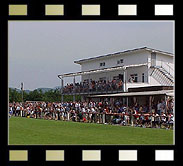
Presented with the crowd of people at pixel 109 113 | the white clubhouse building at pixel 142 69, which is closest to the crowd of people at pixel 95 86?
the white clubhouse building at pixel 142 69

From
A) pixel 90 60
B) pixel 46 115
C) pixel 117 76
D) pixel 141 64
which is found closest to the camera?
pixel 46 115

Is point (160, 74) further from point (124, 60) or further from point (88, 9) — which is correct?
point (88, 9)

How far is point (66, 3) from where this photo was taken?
15.2 ft

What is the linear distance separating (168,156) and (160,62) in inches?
1264

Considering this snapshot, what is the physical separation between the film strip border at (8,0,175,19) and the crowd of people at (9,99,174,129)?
14833 mm

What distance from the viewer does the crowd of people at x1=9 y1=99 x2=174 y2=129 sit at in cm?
2034

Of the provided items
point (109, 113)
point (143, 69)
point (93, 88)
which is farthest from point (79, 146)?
point (93, 88)

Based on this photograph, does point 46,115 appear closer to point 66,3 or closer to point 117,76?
point 117,76

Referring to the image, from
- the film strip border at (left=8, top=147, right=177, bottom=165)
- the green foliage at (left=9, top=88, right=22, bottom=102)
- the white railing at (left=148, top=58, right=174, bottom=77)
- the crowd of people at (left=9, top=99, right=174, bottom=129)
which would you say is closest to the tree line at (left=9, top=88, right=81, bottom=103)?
the green foliage at (left=9, top=88, right=22, bottom=102)

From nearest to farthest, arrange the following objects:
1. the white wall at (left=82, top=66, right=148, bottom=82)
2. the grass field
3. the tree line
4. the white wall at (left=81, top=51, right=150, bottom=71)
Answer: the grass field
the white wall at (left=82, top=66, right=148, bottom=82)
the white wall at (left=81, top=51, right=150, bottom=71)
the tree line

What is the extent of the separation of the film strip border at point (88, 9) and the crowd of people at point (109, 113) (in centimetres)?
1483

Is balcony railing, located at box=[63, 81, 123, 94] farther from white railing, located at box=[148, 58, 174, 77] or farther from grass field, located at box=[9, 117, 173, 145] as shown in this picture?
grass field, located at box=[9, 117, 173, 145]

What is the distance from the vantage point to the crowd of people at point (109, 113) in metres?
20.3

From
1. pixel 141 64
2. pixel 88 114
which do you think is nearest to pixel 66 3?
pixel 88 114
